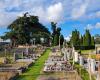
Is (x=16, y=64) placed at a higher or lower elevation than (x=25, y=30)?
lower

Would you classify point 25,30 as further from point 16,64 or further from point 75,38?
point 16,64

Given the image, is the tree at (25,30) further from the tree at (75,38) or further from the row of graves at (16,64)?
the row of graves at (16,64)

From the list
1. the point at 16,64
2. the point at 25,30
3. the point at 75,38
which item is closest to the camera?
the point at 16,64

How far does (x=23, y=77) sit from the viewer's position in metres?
26.8

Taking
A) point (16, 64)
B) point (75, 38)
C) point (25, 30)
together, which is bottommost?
point (16, 64)

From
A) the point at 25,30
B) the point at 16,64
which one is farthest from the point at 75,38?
the point at 16,64

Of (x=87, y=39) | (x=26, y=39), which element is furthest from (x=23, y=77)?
(x=26, y=39)

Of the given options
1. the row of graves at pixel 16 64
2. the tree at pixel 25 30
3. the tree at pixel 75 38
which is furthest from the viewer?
the tree at pixel 25 30

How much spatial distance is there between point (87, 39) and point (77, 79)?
194ft

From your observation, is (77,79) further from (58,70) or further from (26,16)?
(26,16)

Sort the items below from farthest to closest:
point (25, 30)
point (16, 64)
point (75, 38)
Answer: point (25, 30), point (75, 38), point (16, 64)

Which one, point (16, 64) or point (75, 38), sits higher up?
point (75, 38)

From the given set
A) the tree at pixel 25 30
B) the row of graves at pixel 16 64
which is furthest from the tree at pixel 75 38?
the row of graves at pixel 16 64

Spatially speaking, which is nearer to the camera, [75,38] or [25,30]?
[75,38]
